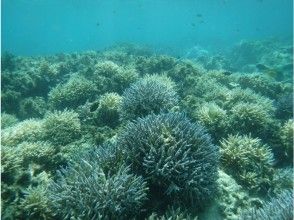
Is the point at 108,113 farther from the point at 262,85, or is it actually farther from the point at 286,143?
the point at 262,85

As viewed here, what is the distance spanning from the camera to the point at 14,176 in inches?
204

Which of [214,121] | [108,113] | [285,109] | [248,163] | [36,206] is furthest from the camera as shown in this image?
[285,109]

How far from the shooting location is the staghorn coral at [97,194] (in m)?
4.34

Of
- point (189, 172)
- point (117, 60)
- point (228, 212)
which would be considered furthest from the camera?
point (117, 60)

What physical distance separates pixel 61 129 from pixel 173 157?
3.55m

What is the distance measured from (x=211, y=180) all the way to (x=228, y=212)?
69 cm

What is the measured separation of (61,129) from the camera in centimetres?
739

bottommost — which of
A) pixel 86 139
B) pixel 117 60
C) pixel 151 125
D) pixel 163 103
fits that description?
pixel 117 60

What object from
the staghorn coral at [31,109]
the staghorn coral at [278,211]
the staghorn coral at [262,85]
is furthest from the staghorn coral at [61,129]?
the staghorn coral at [262,85]

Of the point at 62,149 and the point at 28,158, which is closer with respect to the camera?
the point at 28,158

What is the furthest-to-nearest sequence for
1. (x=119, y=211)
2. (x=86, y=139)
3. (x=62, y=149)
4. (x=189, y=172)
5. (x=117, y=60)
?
(x=117, y=60), (x=86, y=139), (x=62, y=149), (x=189, y=172), (x=119, y=211)

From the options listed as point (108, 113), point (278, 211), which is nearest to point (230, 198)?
point (278, 211)

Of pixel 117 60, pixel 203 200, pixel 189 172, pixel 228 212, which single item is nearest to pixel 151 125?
pixel 189 172

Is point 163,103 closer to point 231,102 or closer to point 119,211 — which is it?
point 231,102
